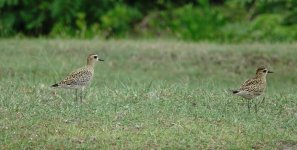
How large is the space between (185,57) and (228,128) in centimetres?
860

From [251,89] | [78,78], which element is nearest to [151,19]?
[78,78]

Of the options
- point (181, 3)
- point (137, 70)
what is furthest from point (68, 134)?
point (181, 3)

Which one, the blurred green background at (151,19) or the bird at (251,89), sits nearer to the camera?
the bird at (251,89)

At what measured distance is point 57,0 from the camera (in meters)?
23.5

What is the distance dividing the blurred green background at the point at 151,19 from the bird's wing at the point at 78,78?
418 inches

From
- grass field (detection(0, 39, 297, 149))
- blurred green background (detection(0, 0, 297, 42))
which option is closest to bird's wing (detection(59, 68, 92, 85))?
grass field (detection(0, 39, 297, 149))

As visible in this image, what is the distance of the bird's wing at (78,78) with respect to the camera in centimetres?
1226

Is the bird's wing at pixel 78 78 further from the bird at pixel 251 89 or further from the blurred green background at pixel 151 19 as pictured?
the blurred green background at pixel 151 19

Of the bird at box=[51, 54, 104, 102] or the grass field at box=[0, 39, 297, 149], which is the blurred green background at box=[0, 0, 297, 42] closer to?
the grass field at box=[0, 39, 297, 149]

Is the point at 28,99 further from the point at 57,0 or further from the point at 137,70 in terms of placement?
the point at 57,0

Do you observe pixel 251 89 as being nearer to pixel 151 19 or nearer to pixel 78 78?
pixel 78 78

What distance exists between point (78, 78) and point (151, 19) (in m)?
13.1

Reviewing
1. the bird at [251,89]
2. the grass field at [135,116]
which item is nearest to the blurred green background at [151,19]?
the grass field at [135,116]

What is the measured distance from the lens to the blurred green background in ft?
75.5
